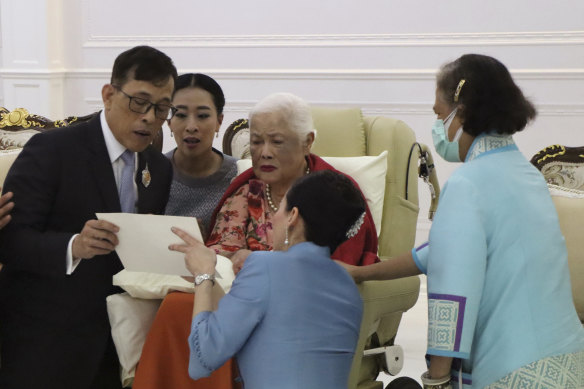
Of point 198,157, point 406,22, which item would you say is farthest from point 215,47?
point 198,157

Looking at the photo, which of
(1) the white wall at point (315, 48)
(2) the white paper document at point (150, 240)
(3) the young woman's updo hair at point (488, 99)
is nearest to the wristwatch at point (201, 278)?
(2) the white paper document at point (150, 240)

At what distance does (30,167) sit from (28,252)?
0.75ft

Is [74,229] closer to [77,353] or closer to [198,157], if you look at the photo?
[77,353]

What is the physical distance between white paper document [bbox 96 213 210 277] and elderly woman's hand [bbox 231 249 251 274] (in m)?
0.33

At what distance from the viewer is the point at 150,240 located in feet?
7.21

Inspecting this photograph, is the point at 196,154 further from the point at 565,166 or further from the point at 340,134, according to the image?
the point at 565,166

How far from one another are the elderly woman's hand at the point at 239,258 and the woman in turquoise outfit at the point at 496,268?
678 mm

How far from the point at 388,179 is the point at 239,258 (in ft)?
2.68

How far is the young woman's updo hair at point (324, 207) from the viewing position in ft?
6.62

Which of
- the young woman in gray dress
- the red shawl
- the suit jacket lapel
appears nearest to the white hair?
the red shawl

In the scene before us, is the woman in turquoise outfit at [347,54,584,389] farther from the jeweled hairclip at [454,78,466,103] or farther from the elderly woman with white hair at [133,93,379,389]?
the elderly woman with white hair at [133,93,379,389]

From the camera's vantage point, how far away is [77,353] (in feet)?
8.07

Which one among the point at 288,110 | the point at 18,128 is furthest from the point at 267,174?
the point at 18,128

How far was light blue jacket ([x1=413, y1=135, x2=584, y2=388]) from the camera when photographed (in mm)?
2055
